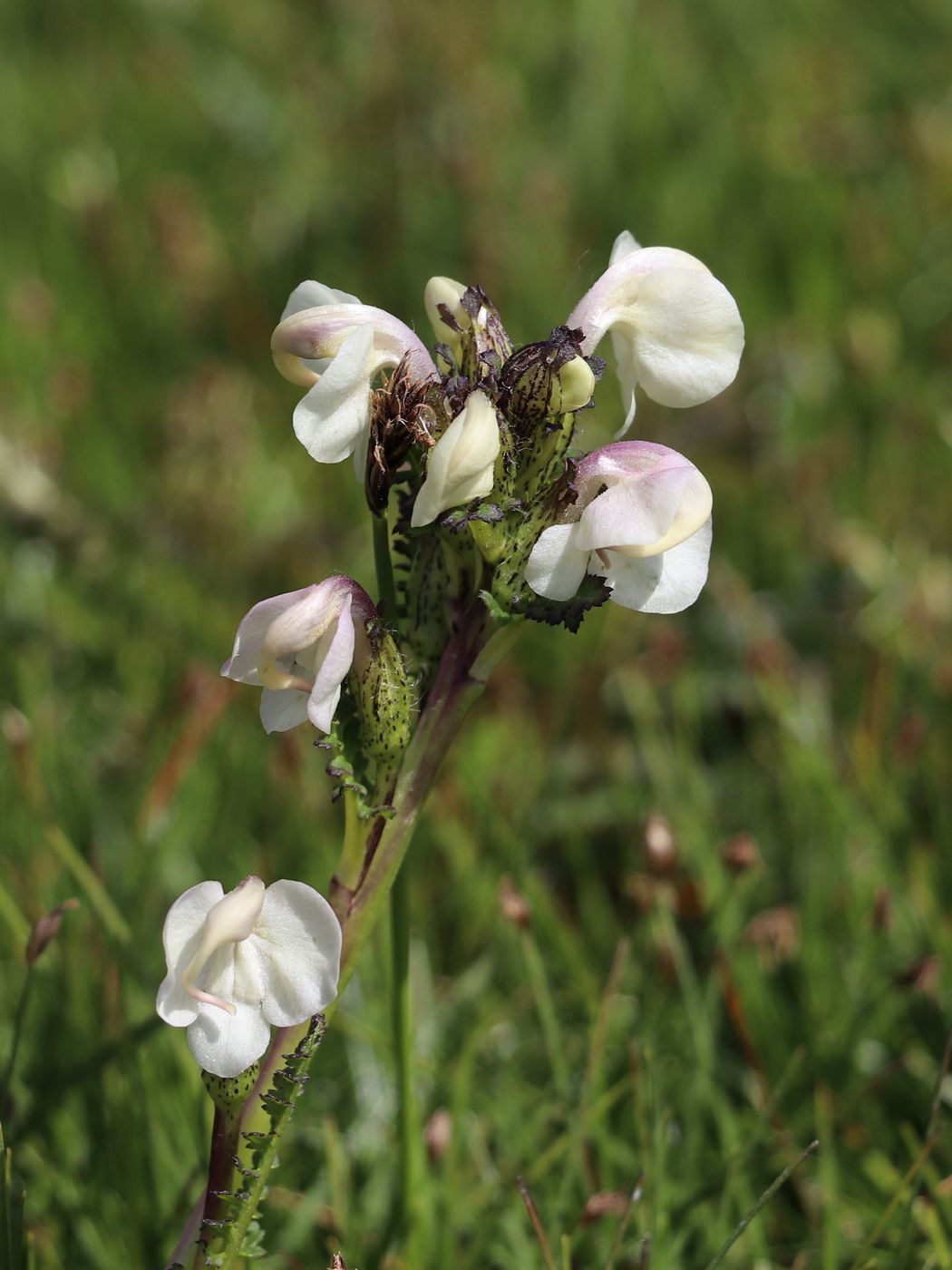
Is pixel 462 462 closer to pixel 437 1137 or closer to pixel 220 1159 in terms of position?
pixel 220 1159

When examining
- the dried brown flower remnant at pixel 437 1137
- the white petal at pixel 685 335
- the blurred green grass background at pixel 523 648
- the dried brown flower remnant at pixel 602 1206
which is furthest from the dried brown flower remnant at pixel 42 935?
the white petal at pixel 685 335

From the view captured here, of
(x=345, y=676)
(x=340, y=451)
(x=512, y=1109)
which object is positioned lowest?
(x=512, y=1109)

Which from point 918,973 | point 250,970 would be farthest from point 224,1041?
point 918,973

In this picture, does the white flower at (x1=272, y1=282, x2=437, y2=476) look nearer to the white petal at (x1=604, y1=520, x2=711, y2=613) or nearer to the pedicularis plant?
the pedicularis plant

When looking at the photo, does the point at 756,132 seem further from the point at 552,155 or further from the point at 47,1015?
the point at 47,1015

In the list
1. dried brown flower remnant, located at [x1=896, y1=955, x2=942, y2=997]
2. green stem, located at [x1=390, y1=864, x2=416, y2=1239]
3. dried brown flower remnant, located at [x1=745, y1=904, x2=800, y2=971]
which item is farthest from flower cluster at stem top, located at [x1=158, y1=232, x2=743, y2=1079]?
dried brown flower remnant, located at [x1=745, y1=904, x2=800, y2=971]

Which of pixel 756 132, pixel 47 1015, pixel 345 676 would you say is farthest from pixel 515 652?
pixel 756 132

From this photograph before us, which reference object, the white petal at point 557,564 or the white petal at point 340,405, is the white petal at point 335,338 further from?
the white petal at point 557,564
